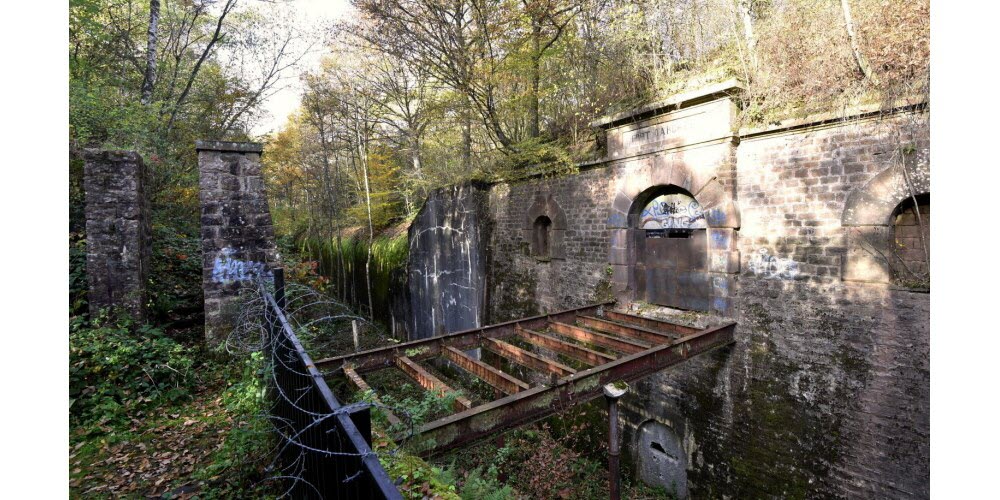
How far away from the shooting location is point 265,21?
14.3 meters

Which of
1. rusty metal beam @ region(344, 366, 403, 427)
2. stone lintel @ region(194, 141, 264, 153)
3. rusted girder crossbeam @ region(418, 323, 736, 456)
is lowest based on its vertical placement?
rusted girder crossbeam @ region(418, 323, 736, 456)

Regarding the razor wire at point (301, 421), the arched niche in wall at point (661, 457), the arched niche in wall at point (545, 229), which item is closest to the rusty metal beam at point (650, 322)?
the arched niche in wall at point (661, 457)

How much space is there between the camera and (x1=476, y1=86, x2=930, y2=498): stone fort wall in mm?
4262

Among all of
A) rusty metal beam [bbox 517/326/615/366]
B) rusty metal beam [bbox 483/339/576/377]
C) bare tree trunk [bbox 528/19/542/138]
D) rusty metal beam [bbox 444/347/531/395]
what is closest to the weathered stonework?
rusty metal beam [bbox 517/326/615/366]

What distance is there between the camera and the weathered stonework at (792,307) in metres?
4.27

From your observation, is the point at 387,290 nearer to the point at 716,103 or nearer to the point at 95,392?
the point at 95,392

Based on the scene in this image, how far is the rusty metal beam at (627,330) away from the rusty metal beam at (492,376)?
209 cm

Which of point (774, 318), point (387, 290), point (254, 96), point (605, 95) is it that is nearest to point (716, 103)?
point (605, 95)

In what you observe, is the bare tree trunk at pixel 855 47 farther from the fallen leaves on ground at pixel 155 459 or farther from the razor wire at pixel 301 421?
the fallen leaves on ground at pixel 155 459

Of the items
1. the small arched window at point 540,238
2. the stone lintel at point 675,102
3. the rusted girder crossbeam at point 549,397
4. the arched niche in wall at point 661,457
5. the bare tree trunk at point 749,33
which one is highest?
the bare tree trunk at point 749,33

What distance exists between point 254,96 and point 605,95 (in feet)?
40.5

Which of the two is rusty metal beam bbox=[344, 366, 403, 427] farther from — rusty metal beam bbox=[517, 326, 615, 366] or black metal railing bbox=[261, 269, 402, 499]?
rusty metal beam bbox=[517, 326, 615, 366]

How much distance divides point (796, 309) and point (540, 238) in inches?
185

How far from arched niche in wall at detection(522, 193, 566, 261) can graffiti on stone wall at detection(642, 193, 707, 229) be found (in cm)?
173
